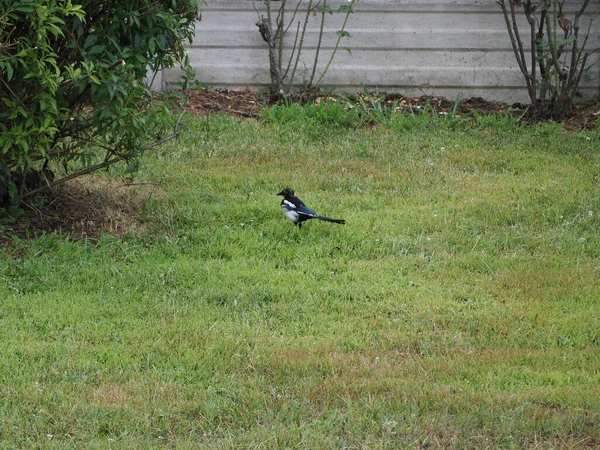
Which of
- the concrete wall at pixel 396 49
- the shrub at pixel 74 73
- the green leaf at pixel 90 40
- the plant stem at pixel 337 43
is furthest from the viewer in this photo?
the concrete wall at pixel 396 49

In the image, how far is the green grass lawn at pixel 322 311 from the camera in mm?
4113

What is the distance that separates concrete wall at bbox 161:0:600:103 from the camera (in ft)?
36.9

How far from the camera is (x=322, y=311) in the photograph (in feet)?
18.2

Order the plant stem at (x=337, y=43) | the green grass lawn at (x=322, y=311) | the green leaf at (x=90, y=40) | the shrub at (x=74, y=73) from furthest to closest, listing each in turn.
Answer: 1. the plant stem at (x=337, y=43)
2. the green leaf at (x=90, y=40)
3. the shrub at (x=74, y=73)
4. the green grass lawn at (x=322, y=311)

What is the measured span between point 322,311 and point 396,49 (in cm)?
652

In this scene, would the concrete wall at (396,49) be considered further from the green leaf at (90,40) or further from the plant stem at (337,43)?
the green leaf at (90,40)

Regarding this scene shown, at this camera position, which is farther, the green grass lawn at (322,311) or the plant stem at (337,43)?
the plant stem at (337,43)

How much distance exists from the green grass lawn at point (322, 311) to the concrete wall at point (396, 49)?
8.29 ft

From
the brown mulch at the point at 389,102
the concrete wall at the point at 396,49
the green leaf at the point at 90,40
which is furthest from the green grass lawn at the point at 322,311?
the concrete wall at the point at 396,49

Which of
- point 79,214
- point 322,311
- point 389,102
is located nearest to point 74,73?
point 79,214

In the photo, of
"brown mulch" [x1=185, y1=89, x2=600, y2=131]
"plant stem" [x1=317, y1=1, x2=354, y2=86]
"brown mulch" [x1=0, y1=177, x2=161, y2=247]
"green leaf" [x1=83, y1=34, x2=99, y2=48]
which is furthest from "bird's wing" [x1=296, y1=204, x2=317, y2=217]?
"plant stem" [x1=317, y1=1, x2=354, y2=86]

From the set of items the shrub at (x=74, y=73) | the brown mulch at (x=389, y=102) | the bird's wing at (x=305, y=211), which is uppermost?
the shrub at (x=74, y=73)

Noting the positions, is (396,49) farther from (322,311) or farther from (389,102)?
(322,311)

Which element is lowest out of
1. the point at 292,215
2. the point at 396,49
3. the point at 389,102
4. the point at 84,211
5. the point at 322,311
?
the point at 322,311
